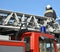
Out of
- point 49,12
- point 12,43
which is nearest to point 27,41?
point 12,43

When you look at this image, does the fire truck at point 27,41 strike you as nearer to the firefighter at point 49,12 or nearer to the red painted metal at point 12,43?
the red painted metal at point 12,43

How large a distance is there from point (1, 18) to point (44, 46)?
12.4ft

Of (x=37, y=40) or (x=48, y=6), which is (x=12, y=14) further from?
(x=37, y=40)

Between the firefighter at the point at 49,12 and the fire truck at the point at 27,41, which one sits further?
the firefighter at the point at 49,12

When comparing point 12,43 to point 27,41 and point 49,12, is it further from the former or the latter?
point 49,12

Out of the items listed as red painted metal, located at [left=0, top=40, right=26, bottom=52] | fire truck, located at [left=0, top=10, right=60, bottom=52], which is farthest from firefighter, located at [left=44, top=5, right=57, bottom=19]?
red painted metal, located at [left=0, top=40, right=26, bottom=52]

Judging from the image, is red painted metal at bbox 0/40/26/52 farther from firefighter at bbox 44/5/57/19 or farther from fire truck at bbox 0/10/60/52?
firefighter at bbox 44/5/57/19

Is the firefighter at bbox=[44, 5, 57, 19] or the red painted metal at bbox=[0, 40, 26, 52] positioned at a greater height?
the firefighter at bbox=[44, 5, 57, 19]

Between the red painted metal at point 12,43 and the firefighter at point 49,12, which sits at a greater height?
the firefighter at point 49,12

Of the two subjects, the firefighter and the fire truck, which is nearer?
the fire truck

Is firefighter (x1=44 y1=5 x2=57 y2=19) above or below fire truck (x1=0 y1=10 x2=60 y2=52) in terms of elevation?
above

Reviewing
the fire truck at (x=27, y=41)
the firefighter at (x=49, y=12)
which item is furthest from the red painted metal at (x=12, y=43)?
the firefighter at (x=49, y=12)

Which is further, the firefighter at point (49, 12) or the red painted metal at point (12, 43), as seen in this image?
the firefighter at point (49, 12)

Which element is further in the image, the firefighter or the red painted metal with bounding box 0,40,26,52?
the firefighter
